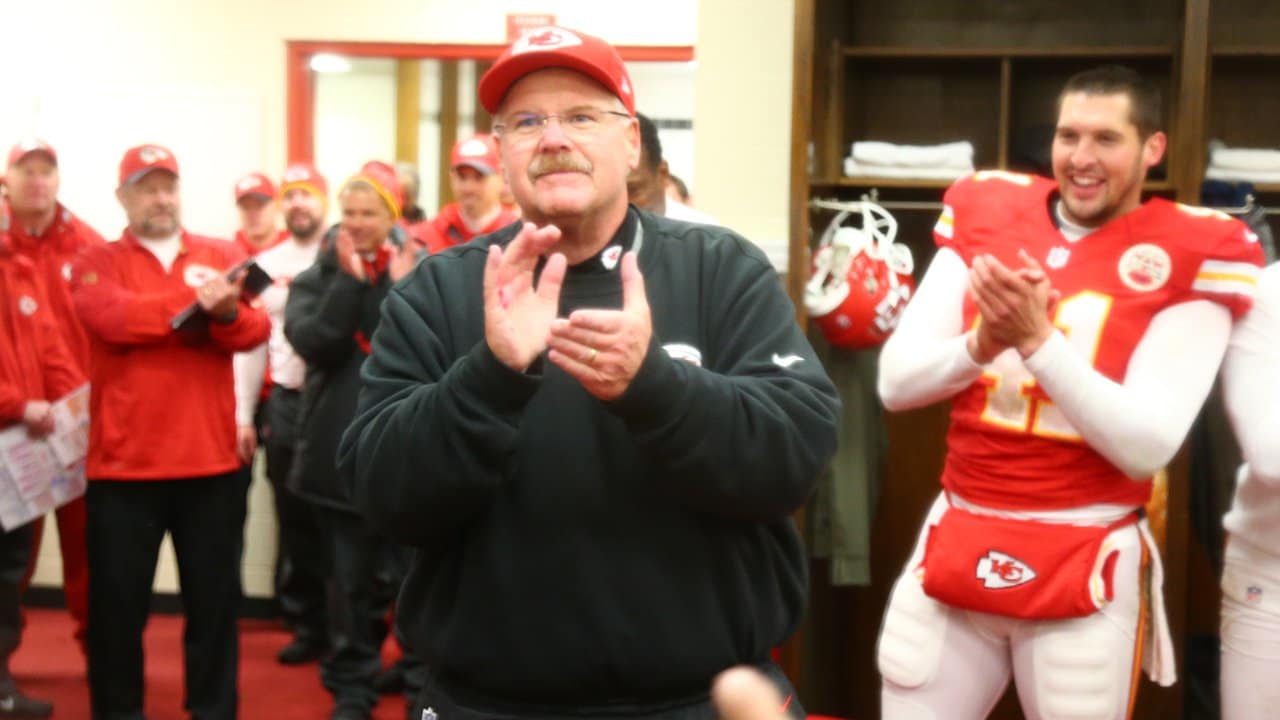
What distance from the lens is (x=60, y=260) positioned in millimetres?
4383

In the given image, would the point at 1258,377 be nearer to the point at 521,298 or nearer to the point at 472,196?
the point at 521,298

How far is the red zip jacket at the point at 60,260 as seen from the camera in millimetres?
4297

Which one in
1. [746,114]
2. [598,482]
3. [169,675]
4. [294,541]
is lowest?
[169,675]

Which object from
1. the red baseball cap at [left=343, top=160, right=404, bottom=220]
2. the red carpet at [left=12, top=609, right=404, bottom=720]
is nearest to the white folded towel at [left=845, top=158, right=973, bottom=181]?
the red baseball cap at [left=343, top=160, right=404, bottom=220]

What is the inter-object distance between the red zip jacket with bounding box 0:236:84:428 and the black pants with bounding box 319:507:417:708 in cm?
93

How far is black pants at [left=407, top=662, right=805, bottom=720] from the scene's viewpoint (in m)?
1.60

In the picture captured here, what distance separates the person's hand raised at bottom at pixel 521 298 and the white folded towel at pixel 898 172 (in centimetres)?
236

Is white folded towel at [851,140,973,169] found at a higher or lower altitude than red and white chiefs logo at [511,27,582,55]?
lower

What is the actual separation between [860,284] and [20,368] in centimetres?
239

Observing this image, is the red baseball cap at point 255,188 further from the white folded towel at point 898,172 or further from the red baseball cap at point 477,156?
the white folded towel at point 898,172

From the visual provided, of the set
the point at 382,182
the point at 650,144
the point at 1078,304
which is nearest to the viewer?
the point at 1078,304

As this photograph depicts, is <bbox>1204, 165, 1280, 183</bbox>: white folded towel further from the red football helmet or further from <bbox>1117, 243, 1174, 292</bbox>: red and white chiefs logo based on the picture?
<bbox>1117, 243, 1174, 292</bbox>: red and white chiefs logo

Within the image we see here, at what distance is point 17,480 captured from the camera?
3.99 metres

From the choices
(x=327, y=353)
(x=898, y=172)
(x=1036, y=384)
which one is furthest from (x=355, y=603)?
(x=1036, y=384)
